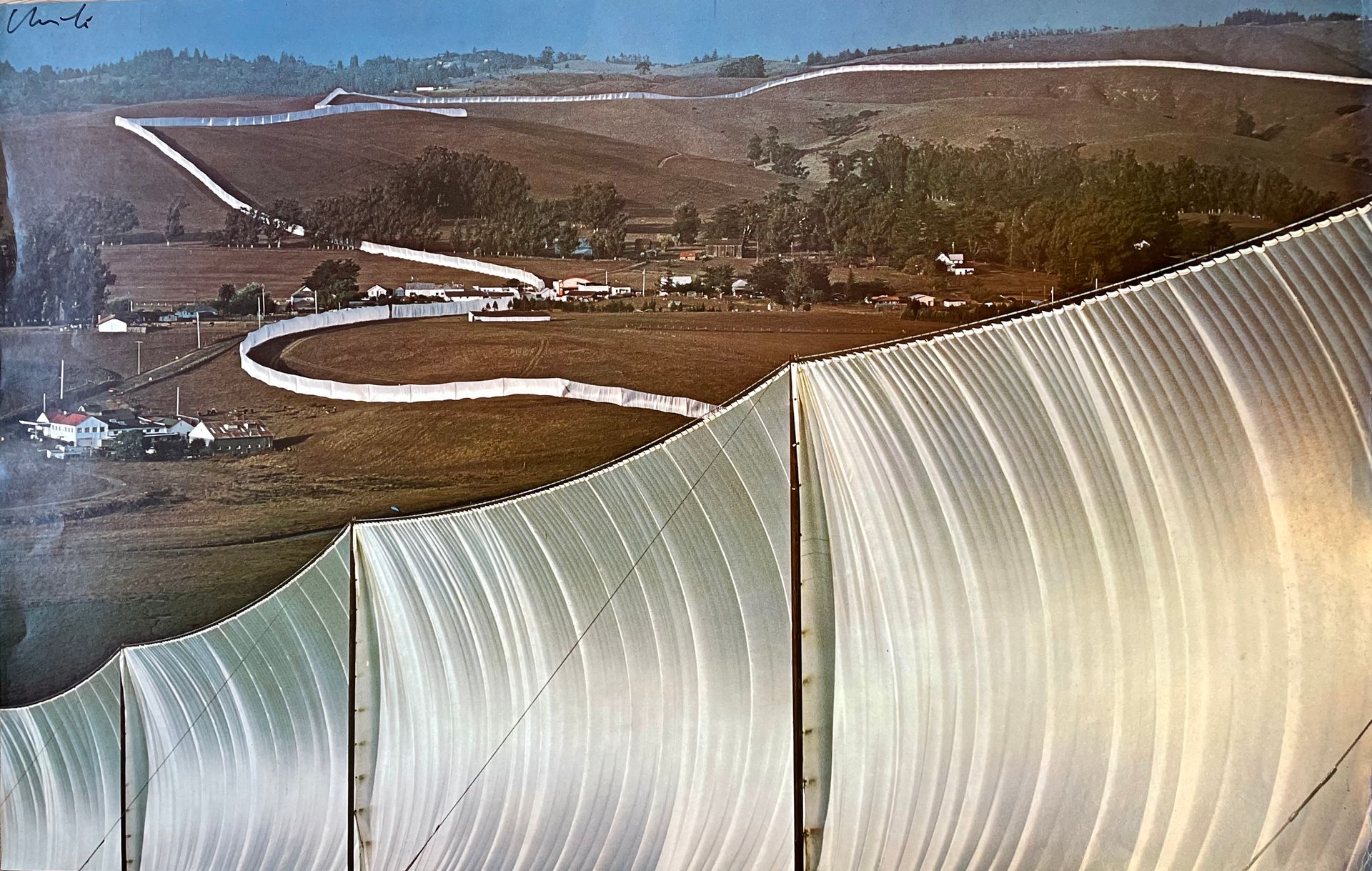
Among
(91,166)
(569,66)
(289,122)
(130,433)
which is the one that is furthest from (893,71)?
(130,433)

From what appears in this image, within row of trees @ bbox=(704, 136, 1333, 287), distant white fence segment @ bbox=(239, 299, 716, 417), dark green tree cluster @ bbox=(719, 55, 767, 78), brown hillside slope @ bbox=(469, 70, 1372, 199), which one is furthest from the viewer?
distant white fence segment @ bbox=(239, 299, 716, 417)

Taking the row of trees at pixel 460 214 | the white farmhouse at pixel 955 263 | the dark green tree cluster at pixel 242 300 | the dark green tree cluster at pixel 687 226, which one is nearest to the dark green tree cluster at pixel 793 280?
the dark green tree cluster at pixel 687 226

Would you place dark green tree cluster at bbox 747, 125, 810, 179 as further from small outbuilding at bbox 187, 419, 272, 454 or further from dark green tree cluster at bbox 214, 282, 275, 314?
small outbuilding at bbox 187, 419, 272, 454

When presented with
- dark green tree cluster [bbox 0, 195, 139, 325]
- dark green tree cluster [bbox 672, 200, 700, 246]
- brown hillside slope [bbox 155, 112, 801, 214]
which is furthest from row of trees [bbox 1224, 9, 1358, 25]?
dark green tree cluster [bbox 0, 195, 139, 325]

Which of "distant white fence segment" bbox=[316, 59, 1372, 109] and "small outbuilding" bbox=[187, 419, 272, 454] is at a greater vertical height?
"distant white fence segment" bbox=[316, 59, 1372, 109]

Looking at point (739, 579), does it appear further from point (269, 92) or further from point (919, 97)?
point (269, 92)

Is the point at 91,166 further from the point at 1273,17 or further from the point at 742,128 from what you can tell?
the point at 1273,17
